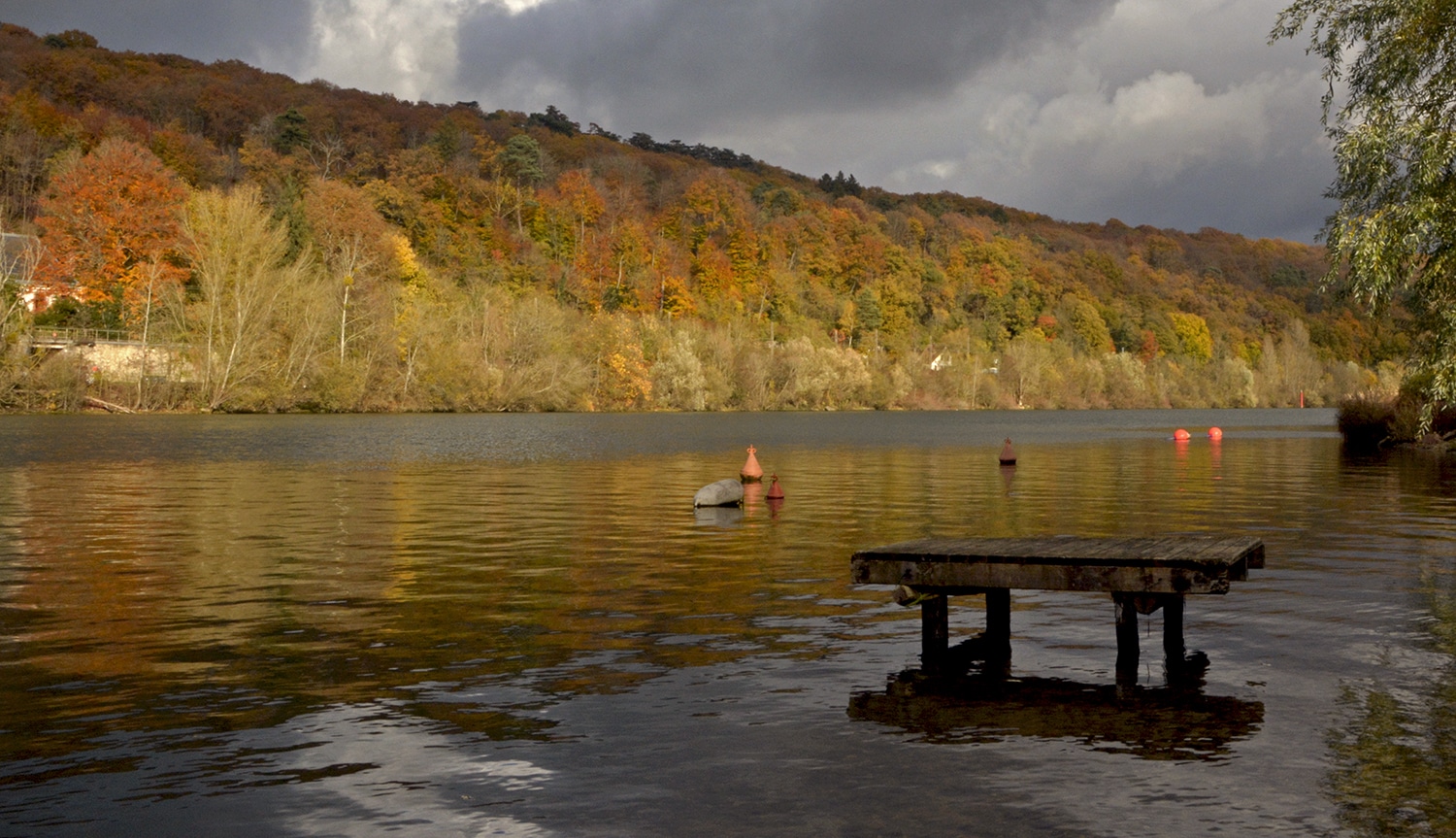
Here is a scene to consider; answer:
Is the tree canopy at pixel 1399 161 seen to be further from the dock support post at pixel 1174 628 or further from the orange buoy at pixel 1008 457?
the orange buoy at pixel 1008 457

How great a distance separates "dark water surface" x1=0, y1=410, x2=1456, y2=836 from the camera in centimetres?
777

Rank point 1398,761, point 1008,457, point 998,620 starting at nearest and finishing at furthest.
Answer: point 1398,761, point 998,620, point 1008,457

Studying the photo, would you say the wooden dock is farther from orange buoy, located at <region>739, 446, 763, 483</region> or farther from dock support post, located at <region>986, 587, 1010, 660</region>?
orange buoy, located at <region>739, 446, 763, 483</region>

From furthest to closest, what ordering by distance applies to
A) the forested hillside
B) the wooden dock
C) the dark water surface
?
the forested hillside, the wooden dock, the dark water surface

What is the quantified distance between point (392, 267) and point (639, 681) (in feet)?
396

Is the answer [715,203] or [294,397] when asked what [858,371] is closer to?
[715,203]

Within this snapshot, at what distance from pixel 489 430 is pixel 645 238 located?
9880 centimetres

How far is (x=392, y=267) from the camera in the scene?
126m

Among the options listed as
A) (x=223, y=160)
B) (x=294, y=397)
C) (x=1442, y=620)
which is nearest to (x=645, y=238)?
(x=223, y=160)

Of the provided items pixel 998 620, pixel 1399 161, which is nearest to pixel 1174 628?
pixel 998 620

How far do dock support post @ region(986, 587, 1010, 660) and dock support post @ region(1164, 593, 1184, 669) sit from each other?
1508mm

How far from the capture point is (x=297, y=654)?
12258 mm

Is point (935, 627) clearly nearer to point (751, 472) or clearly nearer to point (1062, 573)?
point (1062, 573)

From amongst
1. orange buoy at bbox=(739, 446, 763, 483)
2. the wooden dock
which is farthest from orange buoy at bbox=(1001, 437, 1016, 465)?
the wooden dock
